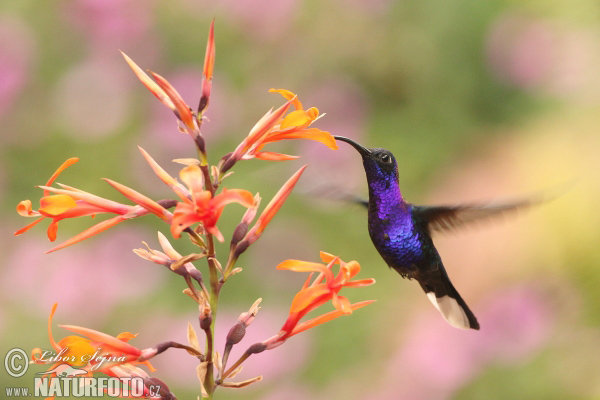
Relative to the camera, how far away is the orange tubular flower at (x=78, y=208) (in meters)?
1.38

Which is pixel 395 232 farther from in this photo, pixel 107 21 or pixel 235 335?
pixel 107 21

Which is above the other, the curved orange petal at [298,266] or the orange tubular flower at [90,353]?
the curved orange petal at [298,266]

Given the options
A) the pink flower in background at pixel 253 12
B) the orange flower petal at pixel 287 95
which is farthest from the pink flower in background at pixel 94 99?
the orange flower petal at pixel 287 95

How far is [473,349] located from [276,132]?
2.75 metres

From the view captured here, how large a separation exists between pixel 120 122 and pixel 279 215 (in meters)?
1.33

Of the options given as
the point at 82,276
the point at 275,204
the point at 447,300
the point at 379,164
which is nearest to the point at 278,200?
the point at 275,204

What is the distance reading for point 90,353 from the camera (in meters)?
1.33

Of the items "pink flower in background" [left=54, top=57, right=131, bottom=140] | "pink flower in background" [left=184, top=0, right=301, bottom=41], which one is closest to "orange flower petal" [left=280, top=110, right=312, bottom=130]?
"pink flower in background" [left=54, top=57, right=131, bottom=140]

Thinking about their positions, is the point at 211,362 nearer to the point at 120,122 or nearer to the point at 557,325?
the point at 557,325

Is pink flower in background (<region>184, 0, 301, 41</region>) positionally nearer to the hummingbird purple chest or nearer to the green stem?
the hummingbird purple chest

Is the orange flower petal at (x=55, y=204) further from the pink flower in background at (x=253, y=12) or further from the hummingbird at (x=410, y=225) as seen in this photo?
the pink flower in background at (x=253, y=12)

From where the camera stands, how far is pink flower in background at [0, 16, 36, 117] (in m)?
4.35

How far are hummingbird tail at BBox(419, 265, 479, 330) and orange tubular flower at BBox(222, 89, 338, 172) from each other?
0.99 m

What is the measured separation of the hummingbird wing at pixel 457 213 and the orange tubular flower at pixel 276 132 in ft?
2.14
